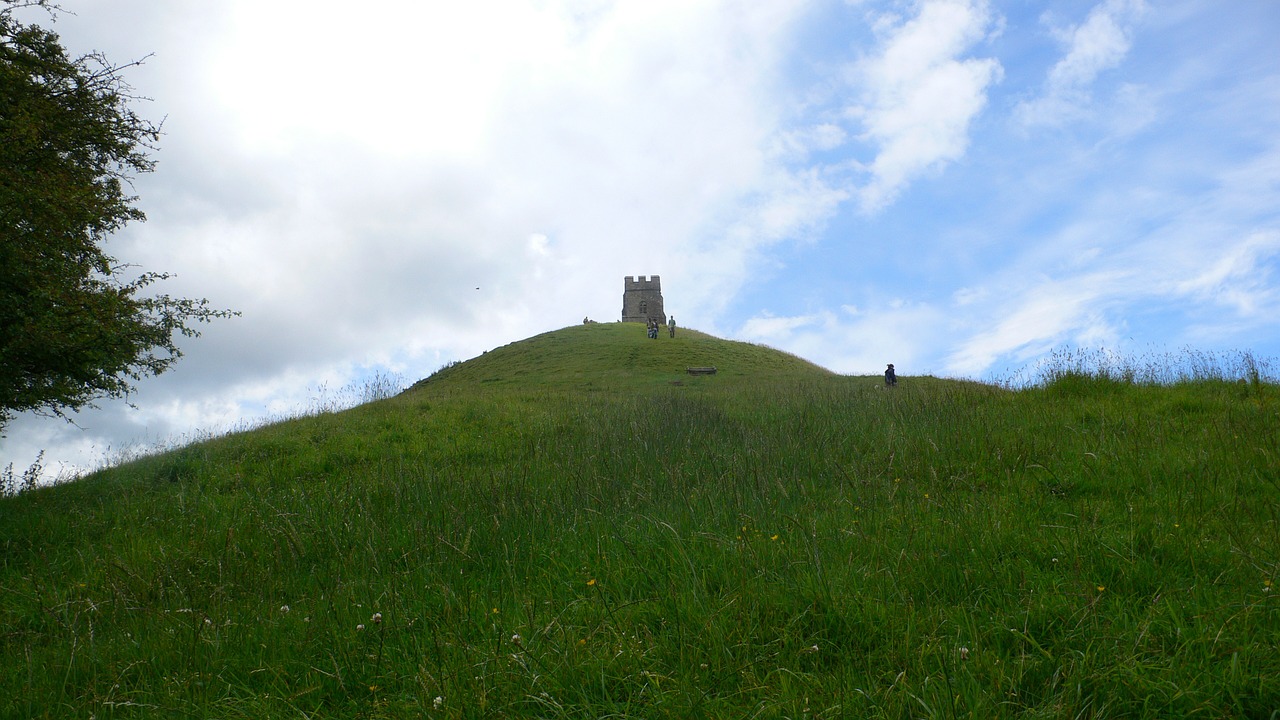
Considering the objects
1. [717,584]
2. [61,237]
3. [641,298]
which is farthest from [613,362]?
[641,298]

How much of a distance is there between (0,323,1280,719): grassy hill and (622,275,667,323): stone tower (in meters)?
59.8

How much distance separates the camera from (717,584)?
150 inches

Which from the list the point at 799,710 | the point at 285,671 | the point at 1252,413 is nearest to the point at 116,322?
the point at 285,671

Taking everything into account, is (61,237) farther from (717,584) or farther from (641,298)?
(641,298)

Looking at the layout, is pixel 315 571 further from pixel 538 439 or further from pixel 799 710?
pixel 538 439

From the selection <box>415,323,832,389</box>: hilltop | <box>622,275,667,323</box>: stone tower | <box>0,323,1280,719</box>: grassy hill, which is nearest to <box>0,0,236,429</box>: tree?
<box>0,323,1280,719</box>: grassy hill

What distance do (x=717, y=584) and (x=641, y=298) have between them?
6552 cm

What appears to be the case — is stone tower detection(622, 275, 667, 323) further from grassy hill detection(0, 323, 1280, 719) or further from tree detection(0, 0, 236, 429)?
grassy hill detection(0, 323, 1280, 719)

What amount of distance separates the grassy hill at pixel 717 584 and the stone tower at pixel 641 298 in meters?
59.8

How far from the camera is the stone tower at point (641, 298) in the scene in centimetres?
6825

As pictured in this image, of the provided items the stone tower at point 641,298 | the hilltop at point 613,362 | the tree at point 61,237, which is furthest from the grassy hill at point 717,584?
the stone tower at point 641,298

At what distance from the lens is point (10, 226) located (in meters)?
9.77

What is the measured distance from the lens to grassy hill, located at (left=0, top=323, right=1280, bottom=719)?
2.84 m

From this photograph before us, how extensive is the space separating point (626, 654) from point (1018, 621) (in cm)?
202
